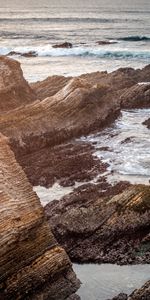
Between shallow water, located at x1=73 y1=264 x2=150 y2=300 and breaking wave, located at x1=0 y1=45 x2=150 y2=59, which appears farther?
breaking wave, located at x1=0 y1=45 x2=150 y2=59

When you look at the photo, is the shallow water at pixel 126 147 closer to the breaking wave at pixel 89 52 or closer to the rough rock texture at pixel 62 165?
the rough rock texture at pixel 62 165

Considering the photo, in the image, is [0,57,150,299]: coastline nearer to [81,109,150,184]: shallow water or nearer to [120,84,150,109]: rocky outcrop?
[120,84,150,109]: rocky outcrop

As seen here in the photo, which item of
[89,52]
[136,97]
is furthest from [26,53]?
[136,97]

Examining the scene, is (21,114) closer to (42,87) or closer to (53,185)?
(53,185)

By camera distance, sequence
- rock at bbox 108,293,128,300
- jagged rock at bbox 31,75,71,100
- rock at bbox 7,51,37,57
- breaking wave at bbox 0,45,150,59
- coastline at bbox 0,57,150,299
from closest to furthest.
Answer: rock at bbox 108,293,128,300 < coastline at bbox 0,57,150,299 < jagged rock at bbox 31,75,71,100 < breaking wave at bbox 0,45,150,59 < rock at bbox 7,51,37,57

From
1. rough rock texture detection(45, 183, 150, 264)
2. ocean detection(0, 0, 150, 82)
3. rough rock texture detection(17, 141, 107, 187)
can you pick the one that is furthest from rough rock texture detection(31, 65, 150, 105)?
rough rock texture detection(45, 183, 150, 264)

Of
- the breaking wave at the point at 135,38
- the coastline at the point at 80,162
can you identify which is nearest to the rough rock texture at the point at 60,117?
the coastline at the point at 80,162
